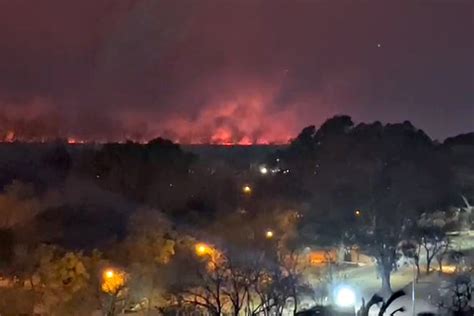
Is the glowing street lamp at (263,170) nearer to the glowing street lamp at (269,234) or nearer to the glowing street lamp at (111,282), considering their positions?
the glowing street lamp at (269,234)

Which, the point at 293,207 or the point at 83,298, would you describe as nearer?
the point at 83,298

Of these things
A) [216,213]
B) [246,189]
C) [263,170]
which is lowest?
[216,213]

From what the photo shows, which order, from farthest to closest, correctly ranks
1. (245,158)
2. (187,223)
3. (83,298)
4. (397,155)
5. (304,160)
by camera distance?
(245,158), (304,160), (397,155), (187,223), (83,298)

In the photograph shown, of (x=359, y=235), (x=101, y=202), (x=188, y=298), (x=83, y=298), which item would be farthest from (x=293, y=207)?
(x=83, y=298)

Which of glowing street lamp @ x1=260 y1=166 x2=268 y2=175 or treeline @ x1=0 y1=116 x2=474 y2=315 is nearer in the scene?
treeline @ x1=0 y1=116 x2=474 y2=315

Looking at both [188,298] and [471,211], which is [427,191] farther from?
[188,298]

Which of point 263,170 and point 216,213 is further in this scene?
point 263,170

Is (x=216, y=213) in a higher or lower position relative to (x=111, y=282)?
higher

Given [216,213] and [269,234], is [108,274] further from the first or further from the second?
[216,213]

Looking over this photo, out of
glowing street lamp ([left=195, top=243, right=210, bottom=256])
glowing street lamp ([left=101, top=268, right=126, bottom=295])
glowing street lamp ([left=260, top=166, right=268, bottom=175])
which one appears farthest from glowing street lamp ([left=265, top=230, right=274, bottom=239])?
glowing street lamp ([left=260, top=166, right=268, bottom=175])

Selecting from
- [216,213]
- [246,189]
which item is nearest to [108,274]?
[216,213]

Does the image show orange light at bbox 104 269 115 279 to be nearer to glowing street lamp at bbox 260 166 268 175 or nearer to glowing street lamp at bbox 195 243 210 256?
glowing street lamp at bbox 195 243 210 256
